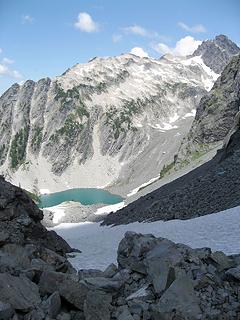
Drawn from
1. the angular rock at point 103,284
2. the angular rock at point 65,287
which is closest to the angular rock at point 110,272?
the angular rock at point 103,284

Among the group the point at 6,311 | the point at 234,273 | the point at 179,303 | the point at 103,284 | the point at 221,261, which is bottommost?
the point at 234,273

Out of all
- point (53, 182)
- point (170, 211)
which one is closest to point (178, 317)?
point (170, 211)

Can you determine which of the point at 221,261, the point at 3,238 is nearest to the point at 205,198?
the point at 3,238

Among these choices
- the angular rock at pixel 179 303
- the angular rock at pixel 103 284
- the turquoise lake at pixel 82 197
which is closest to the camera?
the angular rock at pixel 179 303

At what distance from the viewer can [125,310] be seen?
9047mm

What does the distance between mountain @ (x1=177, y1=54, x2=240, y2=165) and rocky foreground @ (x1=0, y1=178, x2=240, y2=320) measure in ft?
272

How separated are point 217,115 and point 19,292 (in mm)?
94438

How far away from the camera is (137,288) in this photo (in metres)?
9.88

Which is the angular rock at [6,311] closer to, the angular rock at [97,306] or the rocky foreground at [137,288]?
the rocky foreground at [137,288]

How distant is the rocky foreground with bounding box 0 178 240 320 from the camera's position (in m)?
8.75

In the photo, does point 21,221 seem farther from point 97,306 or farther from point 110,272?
point 97,306

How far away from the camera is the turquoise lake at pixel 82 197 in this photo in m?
151

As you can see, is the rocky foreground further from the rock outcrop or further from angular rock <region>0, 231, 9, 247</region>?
the rock outcrop

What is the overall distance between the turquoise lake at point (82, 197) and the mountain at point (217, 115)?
48728 millimetres
